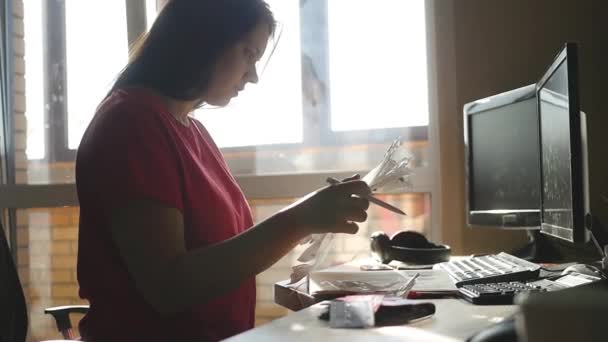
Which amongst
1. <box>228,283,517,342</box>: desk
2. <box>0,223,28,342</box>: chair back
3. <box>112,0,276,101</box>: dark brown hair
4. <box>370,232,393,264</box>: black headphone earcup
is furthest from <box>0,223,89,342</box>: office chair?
<box>370,232,393,264</box>: black headphone earcup

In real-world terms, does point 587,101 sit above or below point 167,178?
above

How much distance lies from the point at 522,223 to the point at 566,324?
1425mm

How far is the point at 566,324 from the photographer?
0.27 metres

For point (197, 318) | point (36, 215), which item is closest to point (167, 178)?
point (197, 318)

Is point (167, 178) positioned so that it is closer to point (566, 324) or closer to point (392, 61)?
point (566, 324)

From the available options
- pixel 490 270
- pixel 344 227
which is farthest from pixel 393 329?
pixel 490 270

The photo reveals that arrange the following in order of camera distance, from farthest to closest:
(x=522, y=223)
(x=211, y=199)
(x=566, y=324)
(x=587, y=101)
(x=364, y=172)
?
(x=364, y=172) < (x=587, y=101) < (x=522, y=223) < (x=211, y=199) < (x=566, y=324)

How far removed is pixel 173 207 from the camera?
1.01 m

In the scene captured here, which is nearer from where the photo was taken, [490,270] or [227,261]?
[227,261]

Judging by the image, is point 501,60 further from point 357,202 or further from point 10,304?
point 10,304

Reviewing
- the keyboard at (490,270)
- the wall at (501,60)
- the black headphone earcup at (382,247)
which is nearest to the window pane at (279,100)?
the wall at (501,60)

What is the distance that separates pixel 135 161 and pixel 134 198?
0.06 meters

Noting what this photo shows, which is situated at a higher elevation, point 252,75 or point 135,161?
point 252,75

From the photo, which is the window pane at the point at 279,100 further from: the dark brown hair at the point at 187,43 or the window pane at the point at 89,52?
the dark brown hair at the point at 187,43
